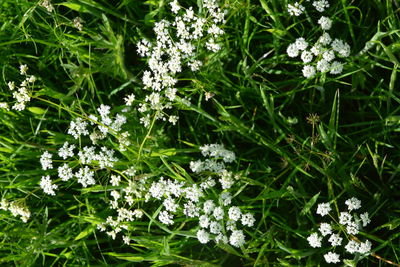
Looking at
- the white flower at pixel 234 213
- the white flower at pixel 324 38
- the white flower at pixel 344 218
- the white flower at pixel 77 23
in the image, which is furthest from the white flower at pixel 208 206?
the white flower at pixel 77 23

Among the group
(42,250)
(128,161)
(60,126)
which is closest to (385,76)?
(128,161)

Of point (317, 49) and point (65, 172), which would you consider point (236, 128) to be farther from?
point (65, 172)

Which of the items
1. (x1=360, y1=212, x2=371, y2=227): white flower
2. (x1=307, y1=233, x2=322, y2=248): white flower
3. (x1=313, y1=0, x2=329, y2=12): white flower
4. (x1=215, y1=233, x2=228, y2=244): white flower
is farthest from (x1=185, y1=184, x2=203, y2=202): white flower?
(x1=313, y1=0, x2=329, y2=12): white flower

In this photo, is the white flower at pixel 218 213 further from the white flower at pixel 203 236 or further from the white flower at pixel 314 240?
the white flower at pixel 314 240

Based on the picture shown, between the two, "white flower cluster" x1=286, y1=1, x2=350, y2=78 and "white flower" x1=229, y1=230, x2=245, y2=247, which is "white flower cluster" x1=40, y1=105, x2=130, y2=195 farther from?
"white flower cluster" x1=286, y1=1, x2=350, y2=78

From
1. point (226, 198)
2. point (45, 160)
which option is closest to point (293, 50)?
point (226, 198)

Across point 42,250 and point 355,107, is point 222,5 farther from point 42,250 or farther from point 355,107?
point 42,250

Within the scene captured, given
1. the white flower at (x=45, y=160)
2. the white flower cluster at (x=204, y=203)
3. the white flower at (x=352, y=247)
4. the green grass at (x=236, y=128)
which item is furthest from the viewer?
the white flower at (x=45, y=160)
